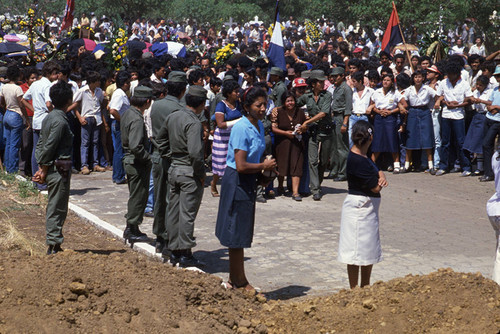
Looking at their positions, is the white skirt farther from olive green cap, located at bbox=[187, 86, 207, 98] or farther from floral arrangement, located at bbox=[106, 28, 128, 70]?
floral arrangement, located at bbox=[106, 28, 128, 70]

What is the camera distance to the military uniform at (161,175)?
8.85 m

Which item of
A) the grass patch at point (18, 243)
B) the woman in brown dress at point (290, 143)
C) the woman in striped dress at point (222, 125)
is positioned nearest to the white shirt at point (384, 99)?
the woman in brown dress at point (290, 143)

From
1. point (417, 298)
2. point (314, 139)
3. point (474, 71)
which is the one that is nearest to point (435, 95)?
point (474, 71)

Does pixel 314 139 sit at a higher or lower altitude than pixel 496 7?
lower

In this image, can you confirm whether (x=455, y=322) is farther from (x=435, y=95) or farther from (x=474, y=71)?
(x=474, y=71)

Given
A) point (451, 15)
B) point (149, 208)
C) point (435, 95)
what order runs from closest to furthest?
point (149, 208), point (435, 95), point (451, 15)

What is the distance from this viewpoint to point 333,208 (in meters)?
11.7

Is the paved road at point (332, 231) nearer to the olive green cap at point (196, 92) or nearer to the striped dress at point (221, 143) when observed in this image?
the striped dress at point (221, 143)

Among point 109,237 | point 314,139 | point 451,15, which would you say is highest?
point 451,15

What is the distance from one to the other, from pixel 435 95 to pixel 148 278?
9.45 metres

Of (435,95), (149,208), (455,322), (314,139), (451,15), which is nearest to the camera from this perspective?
(455,322)

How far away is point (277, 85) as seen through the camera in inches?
517

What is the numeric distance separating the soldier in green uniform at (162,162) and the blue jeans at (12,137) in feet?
18.7

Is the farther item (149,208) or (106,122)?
(106,122)
